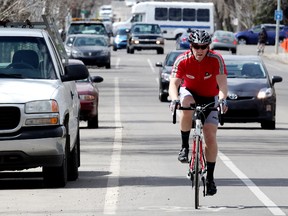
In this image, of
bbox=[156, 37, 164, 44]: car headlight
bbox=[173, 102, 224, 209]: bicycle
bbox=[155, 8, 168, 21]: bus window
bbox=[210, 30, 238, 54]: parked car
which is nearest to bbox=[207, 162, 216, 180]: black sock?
bbox=[173, 102, 224, 209]: bicycle

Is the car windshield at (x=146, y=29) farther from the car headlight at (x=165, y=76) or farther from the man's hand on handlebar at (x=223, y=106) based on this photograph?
the man's hand on handlebar at (x=223, y=106)

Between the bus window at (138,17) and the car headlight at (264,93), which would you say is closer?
the car headlight at (264,93)

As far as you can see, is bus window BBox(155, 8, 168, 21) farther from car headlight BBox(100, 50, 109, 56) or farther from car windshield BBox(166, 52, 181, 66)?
car windshield BBox(166, 52, 181, 66)

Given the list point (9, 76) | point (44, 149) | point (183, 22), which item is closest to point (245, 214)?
point (44, 149)

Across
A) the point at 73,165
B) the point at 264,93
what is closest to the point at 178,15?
the point at 264,93

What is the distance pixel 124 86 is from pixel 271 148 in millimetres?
23086

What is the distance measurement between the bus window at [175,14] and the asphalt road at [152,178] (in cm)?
6000

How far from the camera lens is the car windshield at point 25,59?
Answer: 545 inches

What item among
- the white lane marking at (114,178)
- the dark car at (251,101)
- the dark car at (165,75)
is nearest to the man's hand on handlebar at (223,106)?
the white lane marking at (114,178)

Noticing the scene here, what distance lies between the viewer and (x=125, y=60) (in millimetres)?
65188

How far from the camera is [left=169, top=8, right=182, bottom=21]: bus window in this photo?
86812 mm

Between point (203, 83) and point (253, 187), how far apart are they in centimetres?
204

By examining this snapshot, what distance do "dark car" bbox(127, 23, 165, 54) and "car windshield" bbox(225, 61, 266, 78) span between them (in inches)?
1766

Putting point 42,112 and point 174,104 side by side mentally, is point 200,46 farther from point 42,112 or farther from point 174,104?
point 42,112
